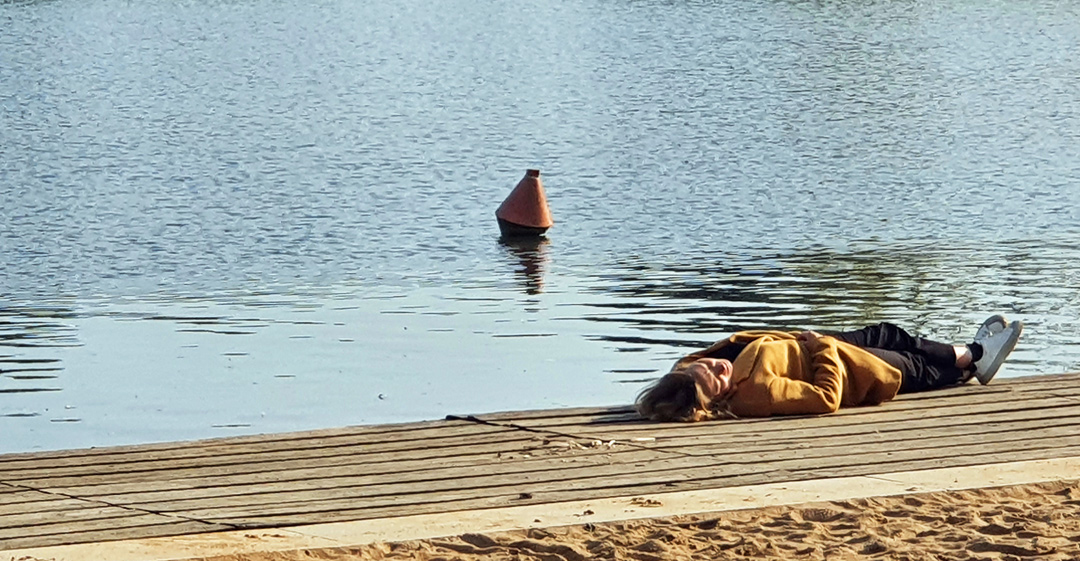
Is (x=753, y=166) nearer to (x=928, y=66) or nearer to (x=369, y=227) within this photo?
(x=369, y=227)

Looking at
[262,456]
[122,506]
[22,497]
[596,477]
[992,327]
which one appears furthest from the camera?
[992,327]

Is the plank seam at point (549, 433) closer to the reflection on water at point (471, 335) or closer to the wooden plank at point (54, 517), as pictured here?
the wooden plank at point (54, 517)

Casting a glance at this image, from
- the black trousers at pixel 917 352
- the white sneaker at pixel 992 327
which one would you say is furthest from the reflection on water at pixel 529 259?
the black trousers at pixel 917 352

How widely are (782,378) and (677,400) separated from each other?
1.74ft

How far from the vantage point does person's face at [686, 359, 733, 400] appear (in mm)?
8219

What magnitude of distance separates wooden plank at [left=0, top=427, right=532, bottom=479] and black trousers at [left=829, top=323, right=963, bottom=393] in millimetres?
1990

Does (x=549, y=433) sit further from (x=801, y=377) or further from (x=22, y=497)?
(x=22, y=497)

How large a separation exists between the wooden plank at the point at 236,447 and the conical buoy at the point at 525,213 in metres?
10.3

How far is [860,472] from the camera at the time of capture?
7.16 metres

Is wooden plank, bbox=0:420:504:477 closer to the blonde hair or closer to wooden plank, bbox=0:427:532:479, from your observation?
wooden plank, bbox=0:427:532:479

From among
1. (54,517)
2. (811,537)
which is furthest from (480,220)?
(811,537)

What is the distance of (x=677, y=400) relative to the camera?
821 cm

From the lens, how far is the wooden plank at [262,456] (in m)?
7.36

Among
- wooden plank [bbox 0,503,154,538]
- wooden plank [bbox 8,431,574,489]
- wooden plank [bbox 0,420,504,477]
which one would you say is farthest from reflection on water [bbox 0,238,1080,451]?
wooden plank [bbox 0,503,154,538]
